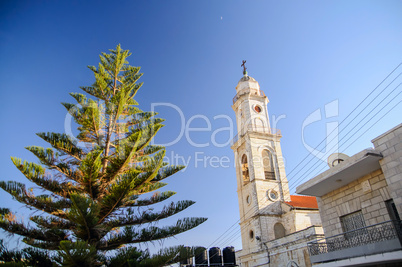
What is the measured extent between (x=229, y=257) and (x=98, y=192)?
10.1 m

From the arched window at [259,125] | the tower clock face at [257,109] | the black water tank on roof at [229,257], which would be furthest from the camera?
the tower clock face at [257,109]

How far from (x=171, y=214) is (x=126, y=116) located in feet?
12.5

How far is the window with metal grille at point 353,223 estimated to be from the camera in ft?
27.2

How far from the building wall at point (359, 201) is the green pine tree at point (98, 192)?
15.3 ft

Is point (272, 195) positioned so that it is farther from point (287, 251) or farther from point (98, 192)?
point (98, 192)

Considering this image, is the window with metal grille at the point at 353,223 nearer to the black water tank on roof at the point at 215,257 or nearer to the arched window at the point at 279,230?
the black water tank on roof at the point at 215,257

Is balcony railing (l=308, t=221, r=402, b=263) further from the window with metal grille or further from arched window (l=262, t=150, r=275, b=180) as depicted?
arched window (l=262, t=150, r=275, b=180)

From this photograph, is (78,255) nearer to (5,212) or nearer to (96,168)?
(96,168)

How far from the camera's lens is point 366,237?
7.51 metres

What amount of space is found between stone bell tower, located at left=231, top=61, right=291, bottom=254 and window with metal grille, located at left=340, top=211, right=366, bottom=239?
34.6 ft

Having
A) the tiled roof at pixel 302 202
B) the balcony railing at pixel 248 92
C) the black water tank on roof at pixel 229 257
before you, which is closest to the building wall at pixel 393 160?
the black water tank on roof at pixel 229 257

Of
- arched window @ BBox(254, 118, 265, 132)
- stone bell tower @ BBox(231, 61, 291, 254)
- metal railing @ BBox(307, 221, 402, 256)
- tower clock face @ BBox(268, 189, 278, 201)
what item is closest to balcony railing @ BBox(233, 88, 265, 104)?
stone bell tower @ BBox(231, 61, 291, 254)

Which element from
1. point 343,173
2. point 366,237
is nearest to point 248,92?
point 343,173

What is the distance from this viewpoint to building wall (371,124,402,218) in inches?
270
